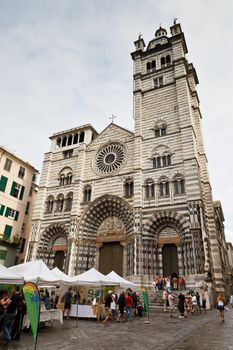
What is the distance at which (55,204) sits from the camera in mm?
27125

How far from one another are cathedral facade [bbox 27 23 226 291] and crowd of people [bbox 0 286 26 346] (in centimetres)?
1277

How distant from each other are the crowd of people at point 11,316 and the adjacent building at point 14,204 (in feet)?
59.3

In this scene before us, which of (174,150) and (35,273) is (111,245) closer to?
(174,150)

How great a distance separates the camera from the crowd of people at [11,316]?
726 cm

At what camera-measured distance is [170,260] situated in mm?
20359

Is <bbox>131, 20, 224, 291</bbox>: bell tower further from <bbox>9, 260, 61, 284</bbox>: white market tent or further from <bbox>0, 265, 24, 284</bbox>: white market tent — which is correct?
<bbox>0, 265, 24, 284</bbox>: white market tent

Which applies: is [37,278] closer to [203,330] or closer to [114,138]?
[203,330]

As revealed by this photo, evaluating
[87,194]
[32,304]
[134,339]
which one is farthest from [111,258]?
[32,304]

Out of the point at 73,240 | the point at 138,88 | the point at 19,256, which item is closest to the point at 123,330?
the point at 73,240

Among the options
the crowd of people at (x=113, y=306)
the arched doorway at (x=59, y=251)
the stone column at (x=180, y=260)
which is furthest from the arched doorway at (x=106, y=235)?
the crowd of people at (x=113, y=306)

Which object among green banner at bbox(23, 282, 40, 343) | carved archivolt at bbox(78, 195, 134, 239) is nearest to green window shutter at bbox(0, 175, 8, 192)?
carved archivolt at bbox(78, 195, 134, 239)

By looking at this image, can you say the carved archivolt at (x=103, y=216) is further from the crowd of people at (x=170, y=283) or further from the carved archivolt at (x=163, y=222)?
the crowd of people at (x=170, y=283)

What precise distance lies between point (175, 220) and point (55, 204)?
13265 mm

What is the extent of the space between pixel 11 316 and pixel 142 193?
1651 cm
